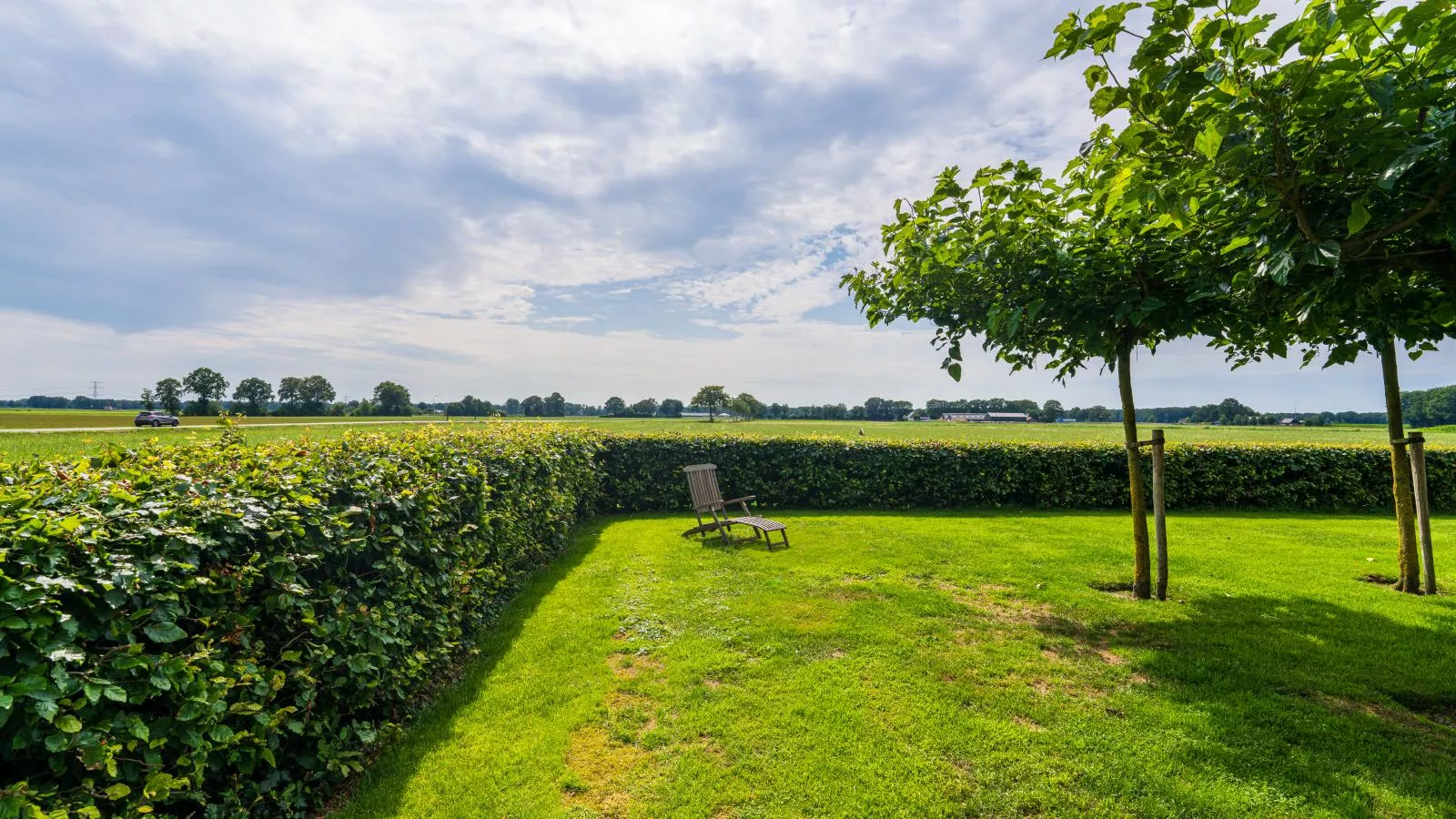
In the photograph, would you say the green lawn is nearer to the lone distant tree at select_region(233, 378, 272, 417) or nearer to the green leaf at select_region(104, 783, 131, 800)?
the green leaf at select_region(104, 783, 131, 800)

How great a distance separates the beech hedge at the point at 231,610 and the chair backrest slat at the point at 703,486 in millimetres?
3849

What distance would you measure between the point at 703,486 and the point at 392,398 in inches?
4656

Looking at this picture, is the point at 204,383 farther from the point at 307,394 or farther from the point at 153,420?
the point at 153,420

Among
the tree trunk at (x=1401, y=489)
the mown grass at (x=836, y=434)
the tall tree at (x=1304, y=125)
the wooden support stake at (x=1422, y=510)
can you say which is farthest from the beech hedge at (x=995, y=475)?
the tall tree at (x=1304, y=125)

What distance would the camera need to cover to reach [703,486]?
31.2 ft

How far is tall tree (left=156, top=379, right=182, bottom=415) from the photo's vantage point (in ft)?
199

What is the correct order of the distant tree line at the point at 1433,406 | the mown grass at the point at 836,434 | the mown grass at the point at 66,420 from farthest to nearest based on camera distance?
the distant tree line at the point at 1433,406 < the mown grass at the point at 66,420 < the mown grass at the point at 836,434

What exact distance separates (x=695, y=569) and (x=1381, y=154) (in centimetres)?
645

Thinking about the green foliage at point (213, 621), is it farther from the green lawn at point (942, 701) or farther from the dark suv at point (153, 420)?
the dark suv at point (153, 420)

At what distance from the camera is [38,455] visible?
270 cm

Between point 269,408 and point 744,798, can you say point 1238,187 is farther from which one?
point 269,408

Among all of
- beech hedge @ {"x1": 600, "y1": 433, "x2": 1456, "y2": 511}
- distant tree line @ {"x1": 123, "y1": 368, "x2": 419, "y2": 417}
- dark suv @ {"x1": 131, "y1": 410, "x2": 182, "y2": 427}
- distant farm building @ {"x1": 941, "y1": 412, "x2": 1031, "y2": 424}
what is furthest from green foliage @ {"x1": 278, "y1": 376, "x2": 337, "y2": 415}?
distant farm building @ {"x1": 941, "y1": 412, "x2": 1031, "y2": 424}

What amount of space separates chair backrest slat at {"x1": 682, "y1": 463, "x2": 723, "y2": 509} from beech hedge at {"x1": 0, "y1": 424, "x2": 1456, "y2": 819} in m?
3.85

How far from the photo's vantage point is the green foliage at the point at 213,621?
1771 millimetres
